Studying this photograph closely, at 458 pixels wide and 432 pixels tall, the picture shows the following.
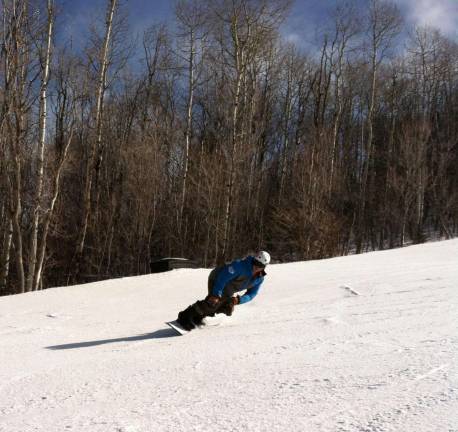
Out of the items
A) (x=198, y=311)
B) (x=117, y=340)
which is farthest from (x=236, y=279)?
(x=117, y=340)

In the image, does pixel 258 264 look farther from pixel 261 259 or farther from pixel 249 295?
pixel 249 295

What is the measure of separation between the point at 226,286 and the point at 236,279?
157 mm

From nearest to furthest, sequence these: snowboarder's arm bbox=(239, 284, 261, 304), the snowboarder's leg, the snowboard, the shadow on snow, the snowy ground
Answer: the snowy ground → the shadow on snow → the snowboard → the snowboarder's leg → snowboarder's arm bbox=(239, 284, 261, 304)

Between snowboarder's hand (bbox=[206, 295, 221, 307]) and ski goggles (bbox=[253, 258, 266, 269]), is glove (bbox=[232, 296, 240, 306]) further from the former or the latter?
ski goggles (bbox=[253, 258, 266, 269])

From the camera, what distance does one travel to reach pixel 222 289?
5.59 metres

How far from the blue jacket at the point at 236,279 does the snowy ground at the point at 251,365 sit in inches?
16.4

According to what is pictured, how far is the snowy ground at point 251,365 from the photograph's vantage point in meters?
2.52

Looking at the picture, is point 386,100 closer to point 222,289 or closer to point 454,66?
point 454,66

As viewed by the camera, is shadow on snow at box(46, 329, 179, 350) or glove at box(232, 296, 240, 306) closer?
shadow on snow at box(46, 329, 179, 350)

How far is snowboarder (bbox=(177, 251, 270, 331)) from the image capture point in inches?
215

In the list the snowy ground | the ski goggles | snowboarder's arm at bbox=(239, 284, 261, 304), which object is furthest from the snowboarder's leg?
the ski goggles

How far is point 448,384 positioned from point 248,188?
22.3 metres

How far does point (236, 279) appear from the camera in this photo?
5656mm

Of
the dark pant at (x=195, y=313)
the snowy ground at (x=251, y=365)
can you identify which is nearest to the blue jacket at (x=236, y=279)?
the dark pant at (x=195, y=313)
